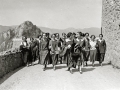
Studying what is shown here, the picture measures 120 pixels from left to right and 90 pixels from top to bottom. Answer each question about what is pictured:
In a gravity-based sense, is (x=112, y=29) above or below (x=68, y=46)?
above

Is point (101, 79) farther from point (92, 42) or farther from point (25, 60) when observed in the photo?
point (25, 60)

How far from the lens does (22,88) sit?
6676 millimetres

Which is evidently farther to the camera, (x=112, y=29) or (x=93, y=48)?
(x=93, y=48)

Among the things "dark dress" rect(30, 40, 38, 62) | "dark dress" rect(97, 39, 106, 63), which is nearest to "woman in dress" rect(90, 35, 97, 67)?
"dark dress" rect(97, 39, 106, 63)

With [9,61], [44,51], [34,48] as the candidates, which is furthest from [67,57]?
[34,48]

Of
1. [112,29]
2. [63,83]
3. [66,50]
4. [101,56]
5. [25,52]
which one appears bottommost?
[63,83]

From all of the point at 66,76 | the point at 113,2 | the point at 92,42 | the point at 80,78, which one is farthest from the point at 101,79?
the point at 113,2

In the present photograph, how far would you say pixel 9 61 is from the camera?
9602 millimetres

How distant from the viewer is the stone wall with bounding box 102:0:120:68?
403 inches

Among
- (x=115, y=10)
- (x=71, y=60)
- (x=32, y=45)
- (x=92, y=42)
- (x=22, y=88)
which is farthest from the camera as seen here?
(x=32, y=45)

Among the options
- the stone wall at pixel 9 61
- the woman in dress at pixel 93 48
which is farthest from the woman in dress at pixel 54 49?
the woman in dress at pixel 93 48

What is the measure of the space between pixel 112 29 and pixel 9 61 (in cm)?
605

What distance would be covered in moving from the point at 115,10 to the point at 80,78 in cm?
472

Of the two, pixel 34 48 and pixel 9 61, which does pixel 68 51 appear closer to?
pixel 9 61
